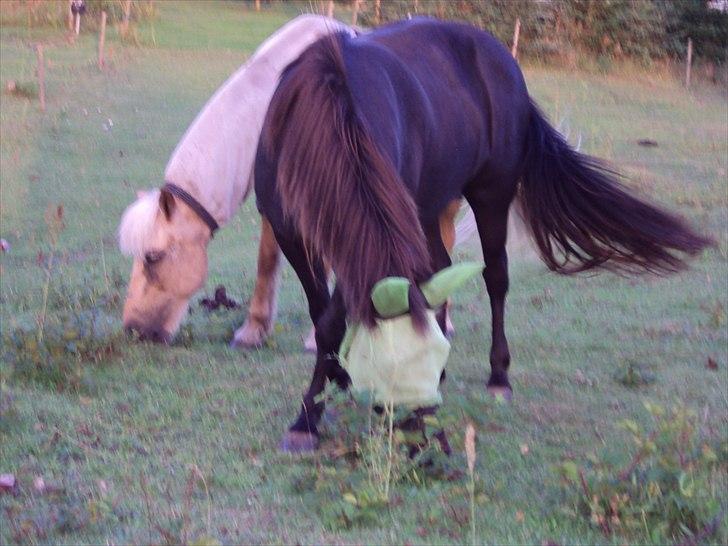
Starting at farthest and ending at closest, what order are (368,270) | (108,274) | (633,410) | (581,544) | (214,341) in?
(108,274), (214,341), (633,410), (581,544), (368,270)

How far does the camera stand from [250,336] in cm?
526

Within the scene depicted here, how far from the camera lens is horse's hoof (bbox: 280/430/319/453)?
3.57m

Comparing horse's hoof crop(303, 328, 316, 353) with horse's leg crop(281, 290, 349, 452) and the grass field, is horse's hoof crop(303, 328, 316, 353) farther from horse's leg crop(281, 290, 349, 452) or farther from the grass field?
horse's leg crop(281, 290, 349, 452)

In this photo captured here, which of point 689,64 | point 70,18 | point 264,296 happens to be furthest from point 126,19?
point 264,296

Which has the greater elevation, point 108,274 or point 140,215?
point 140,215

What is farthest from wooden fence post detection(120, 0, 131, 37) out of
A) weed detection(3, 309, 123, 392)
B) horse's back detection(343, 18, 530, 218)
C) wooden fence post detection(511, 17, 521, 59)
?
horse's back detection(343, 18, 530, 218)

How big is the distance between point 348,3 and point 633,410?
23.8m

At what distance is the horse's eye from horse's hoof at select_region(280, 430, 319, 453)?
4.78 feet

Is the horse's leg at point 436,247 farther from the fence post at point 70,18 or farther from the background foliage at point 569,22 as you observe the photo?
the fence post at point 70,18

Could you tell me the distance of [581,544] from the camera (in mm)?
2842

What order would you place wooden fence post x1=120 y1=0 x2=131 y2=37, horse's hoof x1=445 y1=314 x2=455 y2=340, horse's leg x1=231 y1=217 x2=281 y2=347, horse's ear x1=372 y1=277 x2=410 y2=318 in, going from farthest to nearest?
1. wooden fence post x1=120 y1=0 x2=131 y2=37
2. horse's hoof x1=445 y1=314 x2=455 y2=340
3. horse's leg x1=231 y1=217 x2=281 y2=347
4. horse's ear x1=372 y1=277 x2=410 y2=318

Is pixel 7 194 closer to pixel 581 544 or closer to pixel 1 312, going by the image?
pixel 1 312

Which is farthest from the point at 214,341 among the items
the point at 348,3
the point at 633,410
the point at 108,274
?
the point at 348,3

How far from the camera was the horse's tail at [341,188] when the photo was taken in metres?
2.65
